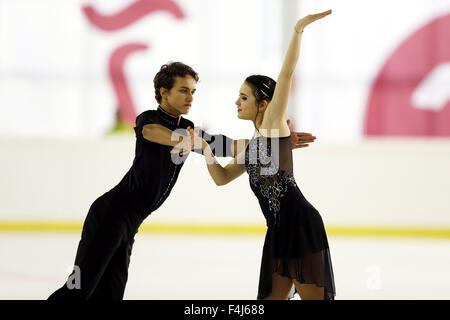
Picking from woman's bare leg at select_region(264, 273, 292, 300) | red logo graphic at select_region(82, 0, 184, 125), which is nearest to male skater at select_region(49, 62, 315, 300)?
woman's bare leg at select_region(264, 273, 292, 300)

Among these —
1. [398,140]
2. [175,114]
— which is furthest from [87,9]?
[175,114]

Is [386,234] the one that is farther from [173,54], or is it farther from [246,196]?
[173,54]

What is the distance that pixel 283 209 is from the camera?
9.71ft

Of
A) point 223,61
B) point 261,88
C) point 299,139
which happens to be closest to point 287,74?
point 261,88

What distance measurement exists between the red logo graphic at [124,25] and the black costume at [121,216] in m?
6.08

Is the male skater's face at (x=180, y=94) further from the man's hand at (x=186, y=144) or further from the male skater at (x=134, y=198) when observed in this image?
the man's hand at (x=186, y=144)

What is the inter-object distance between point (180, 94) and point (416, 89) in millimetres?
6655

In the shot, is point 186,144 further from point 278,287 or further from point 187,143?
point 278,287

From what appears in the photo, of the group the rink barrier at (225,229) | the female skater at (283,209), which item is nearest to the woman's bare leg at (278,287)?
the female skater at (283,209)

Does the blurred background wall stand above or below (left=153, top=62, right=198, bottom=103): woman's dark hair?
above

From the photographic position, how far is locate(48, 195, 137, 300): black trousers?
10.0ft

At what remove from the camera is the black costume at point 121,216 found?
308cm

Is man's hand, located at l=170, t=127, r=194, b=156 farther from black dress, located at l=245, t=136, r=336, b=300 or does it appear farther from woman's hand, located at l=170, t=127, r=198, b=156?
black dress, located at l=245, t=136, r=336, b=300

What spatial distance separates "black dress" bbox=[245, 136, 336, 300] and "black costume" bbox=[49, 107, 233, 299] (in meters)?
0.43
